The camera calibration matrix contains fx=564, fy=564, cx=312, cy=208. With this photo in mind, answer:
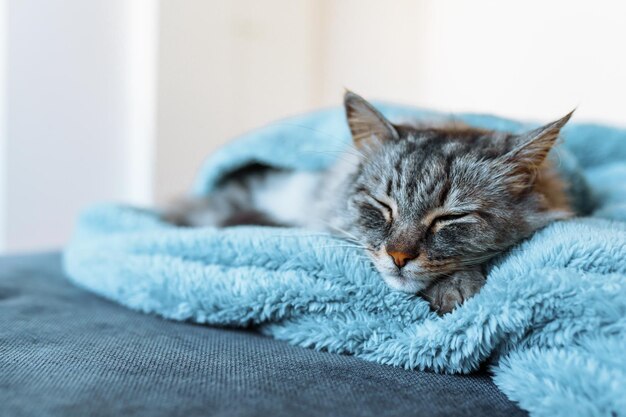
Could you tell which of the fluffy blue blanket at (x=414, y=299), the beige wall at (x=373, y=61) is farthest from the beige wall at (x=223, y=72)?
the fluffy blue blanket at (x=414, y=299)

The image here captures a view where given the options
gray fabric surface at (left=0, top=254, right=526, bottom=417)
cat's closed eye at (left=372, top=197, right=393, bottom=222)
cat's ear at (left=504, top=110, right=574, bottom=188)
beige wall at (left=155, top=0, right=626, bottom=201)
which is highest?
beige wall at (left=155, top=0, right=626, bottom=201)

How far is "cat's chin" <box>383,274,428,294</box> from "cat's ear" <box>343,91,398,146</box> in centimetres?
37

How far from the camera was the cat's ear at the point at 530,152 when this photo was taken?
1.05 meters

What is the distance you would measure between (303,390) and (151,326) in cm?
45

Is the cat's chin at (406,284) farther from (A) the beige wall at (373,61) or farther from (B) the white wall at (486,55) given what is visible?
(B) the white wall at (486,55)

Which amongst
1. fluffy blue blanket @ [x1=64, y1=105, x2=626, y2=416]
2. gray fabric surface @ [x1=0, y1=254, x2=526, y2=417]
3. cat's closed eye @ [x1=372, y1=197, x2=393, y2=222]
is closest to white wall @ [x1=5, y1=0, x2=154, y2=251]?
fluffy blue blanket @ [x1=64, y1=105, x2=626, y2=416]

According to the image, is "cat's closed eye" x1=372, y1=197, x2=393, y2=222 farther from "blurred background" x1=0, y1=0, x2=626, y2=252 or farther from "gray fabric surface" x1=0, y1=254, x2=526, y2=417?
"blurred background" x1=0, y1=0, x2=626, y2=252

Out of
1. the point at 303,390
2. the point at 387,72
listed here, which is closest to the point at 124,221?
the point at 303,390

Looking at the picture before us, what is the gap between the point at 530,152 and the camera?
3.58 feet

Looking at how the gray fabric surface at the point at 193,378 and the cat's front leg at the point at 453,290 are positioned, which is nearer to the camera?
the gray fabric surface at the point at 193,378

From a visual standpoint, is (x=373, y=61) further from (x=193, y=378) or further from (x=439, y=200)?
(x=193, y=378)

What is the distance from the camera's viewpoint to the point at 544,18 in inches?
90.8

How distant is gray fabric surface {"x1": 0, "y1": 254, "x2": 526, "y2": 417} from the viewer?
28.2 inches

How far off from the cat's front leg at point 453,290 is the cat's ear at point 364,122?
37cm
